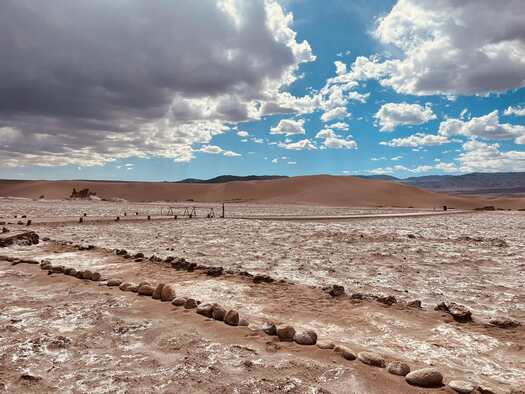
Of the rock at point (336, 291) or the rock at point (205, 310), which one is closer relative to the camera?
the rock at point (205, 310)

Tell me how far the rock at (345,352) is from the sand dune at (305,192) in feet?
237

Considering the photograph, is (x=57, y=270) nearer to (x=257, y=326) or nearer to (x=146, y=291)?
(x=146, y=291)

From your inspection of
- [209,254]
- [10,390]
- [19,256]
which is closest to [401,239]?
[209,254]

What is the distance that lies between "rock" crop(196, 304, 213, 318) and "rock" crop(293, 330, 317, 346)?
1.75m

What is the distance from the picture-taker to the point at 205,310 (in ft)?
23.0

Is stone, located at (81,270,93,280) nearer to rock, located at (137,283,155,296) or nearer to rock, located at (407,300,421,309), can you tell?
rock, located at (137,283,155,296)

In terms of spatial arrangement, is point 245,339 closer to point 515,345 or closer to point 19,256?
point 515,345

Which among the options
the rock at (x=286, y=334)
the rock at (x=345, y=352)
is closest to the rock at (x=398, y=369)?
the rock at (x=345, y=352)

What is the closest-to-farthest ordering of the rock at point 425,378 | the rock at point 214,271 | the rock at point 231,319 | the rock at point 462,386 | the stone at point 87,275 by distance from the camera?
the rock at point 462,386
the rock at point 425,378
the rock at point 231,319
the stone at point 87,275
the rock at point 214,271

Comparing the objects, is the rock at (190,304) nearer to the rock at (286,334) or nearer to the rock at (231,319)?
the rock at (231,319)

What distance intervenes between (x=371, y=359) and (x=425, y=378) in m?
0.69

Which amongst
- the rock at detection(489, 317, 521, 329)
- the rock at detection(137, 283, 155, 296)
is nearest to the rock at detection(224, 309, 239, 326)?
the rock at detection(137, 283, 155, 296)

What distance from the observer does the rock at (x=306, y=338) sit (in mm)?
5785

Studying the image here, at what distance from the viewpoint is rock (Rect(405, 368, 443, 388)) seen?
4684mm
